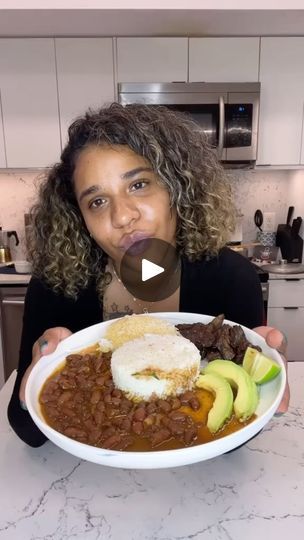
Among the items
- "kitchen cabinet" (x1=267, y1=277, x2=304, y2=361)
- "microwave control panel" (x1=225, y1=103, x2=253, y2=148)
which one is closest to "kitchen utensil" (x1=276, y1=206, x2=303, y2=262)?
"kitchen cabinet" (x1=267, y1=277, x2=304, y2=361)

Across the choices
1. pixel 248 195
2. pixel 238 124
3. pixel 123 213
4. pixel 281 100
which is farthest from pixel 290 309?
pixel 123 213

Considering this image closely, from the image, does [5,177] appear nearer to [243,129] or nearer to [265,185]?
[243,129]

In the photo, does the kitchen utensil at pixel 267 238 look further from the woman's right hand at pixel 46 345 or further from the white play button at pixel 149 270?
the woman's right hand at pixel 46 345

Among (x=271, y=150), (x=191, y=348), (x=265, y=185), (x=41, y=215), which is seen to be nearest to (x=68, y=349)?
(x=191, y=348)

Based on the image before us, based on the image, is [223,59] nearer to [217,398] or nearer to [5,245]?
[5,245]

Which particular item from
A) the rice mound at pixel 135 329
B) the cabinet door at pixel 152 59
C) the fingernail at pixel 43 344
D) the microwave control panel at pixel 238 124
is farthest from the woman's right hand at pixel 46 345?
the cabinet door at pixel 152 59

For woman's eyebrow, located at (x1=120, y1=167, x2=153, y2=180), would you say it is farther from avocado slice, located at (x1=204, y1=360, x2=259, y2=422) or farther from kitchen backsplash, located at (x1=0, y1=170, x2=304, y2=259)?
kitchen backsplash, located at (x1=0, y1=170, x2=304, y2=259)
